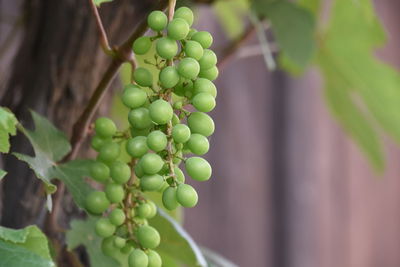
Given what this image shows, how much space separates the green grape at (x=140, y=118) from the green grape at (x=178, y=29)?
0.17 ft

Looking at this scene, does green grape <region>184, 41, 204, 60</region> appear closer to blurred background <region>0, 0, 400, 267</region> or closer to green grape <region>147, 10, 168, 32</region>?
green grape <region>147, 10, 168, 32</region>

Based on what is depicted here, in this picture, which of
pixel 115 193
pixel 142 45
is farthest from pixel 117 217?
pixel 142 45

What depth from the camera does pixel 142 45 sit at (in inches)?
18.5

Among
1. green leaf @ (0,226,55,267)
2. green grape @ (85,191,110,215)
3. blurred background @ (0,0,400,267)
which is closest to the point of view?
green leaf @ (0,226,55,267)

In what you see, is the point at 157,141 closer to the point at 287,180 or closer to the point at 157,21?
the point at 157,21

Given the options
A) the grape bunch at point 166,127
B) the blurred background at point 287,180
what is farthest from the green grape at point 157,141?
the blurred background at point 287,180

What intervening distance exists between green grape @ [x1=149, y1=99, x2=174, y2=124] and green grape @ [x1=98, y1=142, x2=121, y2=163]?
10cm

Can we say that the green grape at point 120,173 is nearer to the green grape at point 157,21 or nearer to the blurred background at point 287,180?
the green grape at point 157,21

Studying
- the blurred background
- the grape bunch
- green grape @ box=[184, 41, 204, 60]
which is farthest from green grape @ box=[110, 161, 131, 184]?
the blurred background

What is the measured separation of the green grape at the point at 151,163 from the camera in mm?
424

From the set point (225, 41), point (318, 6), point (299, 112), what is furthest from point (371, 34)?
point (299, 112)

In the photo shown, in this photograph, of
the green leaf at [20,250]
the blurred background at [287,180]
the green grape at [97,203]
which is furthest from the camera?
the blurred background at [287,180]

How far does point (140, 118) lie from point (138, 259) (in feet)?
0.29

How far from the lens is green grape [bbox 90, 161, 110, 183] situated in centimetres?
52
